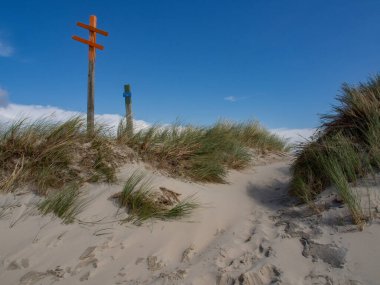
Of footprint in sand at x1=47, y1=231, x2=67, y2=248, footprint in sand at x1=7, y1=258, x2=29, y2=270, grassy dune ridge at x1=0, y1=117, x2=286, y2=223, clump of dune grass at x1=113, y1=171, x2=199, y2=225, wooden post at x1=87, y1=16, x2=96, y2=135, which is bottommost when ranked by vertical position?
footprint in sand at x1=7, y1=258, x2=29, y2=270

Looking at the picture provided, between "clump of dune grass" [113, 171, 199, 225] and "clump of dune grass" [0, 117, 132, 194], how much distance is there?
43 centimetres

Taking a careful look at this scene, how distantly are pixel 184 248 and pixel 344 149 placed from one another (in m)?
2.29

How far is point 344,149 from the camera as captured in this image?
4059mm

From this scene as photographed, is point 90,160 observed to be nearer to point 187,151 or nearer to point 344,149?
point 187,151

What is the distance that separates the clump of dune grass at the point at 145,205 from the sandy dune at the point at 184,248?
0.32 feet

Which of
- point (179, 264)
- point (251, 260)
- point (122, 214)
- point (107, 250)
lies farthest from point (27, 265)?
point (251, 260)

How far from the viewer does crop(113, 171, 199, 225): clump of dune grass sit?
367cm

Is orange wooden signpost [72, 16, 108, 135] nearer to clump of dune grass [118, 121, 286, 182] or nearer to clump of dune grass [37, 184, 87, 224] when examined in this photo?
clump of dune grass [118, 121, 286, 182]

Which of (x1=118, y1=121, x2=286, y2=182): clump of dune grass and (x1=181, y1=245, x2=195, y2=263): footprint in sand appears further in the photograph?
(x1=118, y1=121, x2=286, y2=182): clump of dune grass

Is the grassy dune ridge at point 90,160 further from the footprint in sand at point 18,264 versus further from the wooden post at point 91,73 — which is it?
the wooden post at point 91,73


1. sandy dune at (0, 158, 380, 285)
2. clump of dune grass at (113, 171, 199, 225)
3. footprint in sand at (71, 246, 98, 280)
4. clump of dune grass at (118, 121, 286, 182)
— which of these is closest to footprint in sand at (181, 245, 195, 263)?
sandy dune at (0, 158, 380, 285)

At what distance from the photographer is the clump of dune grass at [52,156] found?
384 cm

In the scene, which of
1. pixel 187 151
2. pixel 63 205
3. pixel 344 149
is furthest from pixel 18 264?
pixel 344 149

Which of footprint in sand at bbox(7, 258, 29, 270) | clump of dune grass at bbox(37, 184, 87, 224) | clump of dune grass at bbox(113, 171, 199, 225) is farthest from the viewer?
clump of dune grass at bbox(113, 171, 199, 225)
